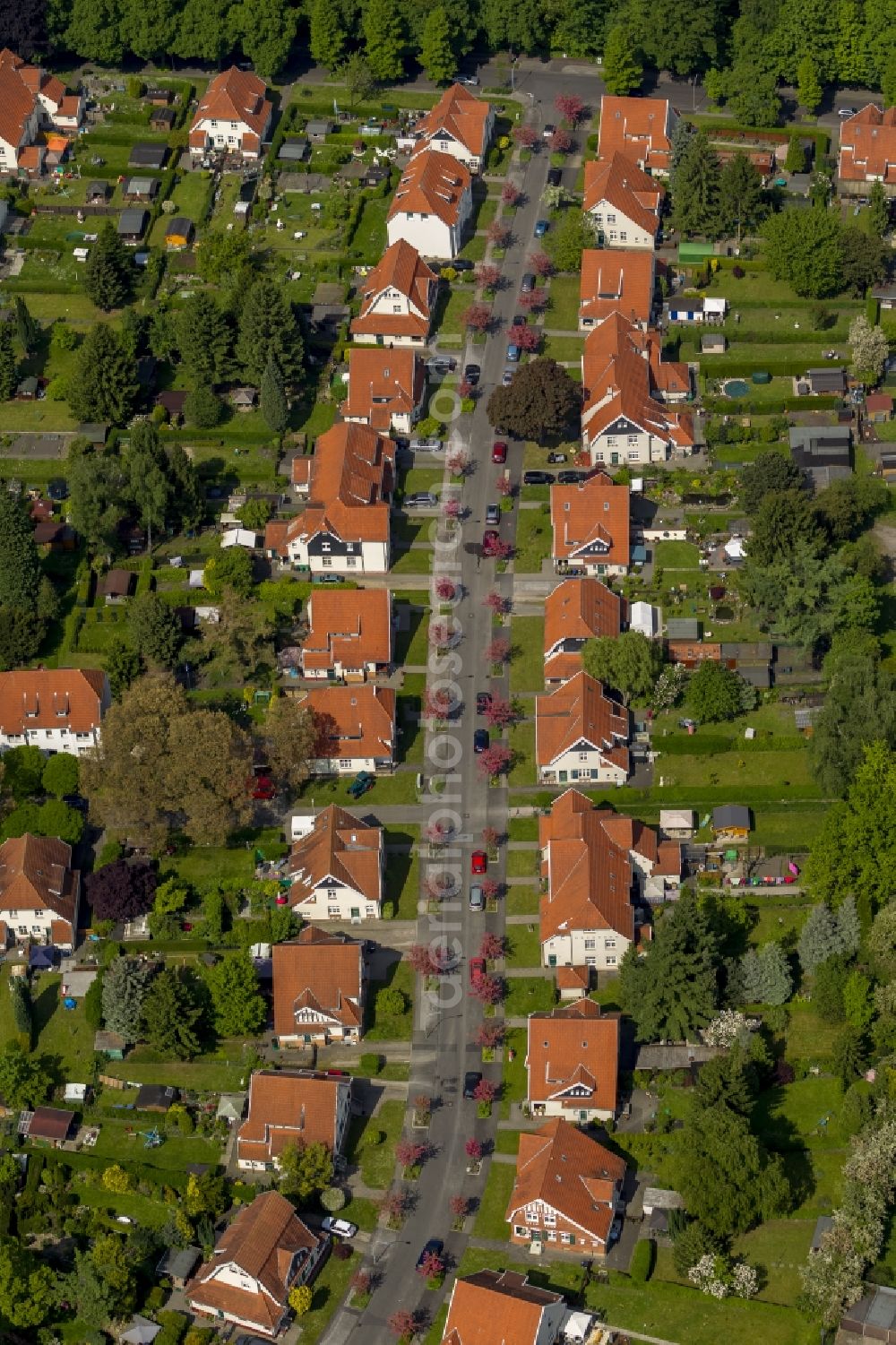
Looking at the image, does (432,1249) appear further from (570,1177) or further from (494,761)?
(494,761)

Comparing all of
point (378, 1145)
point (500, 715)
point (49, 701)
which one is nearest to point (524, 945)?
point (378, 1145)

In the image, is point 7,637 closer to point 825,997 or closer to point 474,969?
point 474,969

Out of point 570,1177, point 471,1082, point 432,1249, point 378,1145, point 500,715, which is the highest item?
point 500,715

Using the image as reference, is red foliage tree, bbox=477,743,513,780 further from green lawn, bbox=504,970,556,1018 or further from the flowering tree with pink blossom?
the flowering tree with pink blossom

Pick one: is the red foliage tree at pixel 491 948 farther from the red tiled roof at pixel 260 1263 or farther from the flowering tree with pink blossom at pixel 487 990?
the red tiled roof at pixel 260 1263

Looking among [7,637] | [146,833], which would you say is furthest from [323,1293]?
[7,637]

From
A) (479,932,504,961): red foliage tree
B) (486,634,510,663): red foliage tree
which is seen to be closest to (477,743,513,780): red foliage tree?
(486,634,510,663): red foliage tree

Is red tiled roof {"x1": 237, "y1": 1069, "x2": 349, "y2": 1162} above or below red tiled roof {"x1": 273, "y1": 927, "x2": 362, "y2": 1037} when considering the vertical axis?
below
